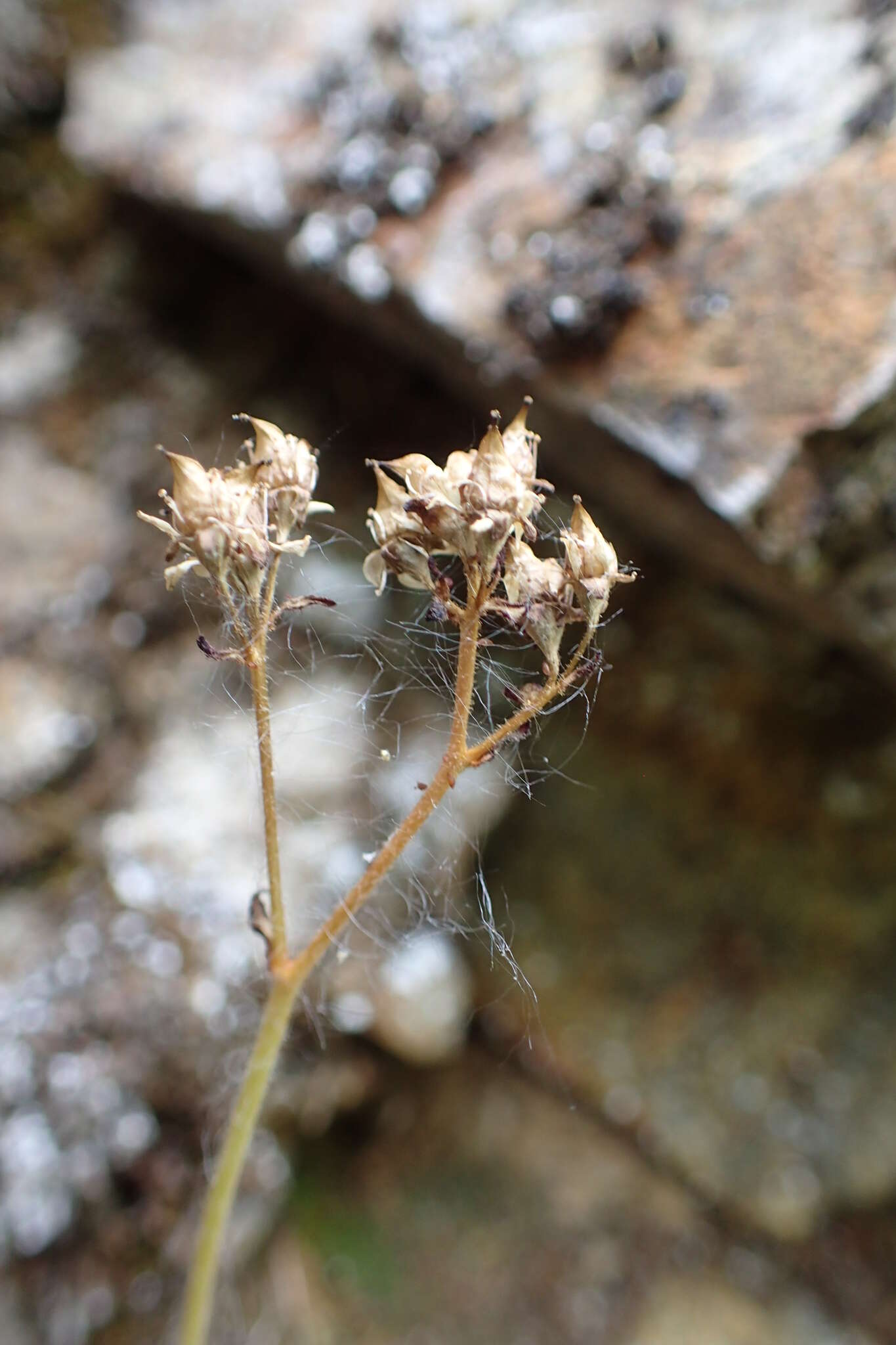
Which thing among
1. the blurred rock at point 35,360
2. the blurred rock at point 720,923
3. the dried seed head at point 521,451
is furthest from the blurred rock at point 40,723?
the dried seed head at point 521,451

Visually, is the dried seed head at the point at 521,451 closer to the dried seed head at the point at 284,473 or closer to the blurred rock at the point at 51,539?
the dried seed head at the point at 284,473

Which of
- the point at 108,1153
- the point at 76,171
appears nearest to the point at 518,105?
the point at 76,171

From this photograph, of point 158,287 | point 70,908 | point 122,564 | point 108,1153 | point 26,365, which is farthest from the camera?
point 158,287

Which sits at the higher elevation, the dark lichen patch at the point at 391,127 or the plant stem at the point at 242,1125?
the dark lichen patch at the point at 391,127

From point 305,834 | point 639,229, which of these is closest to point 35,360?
point 305,834

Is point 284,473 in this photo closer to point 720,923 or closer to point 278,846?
point 278,846

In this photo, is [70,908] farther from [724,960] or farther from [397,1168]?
[724,960]

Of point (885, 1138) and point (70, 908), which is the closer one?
point (70, 908)
